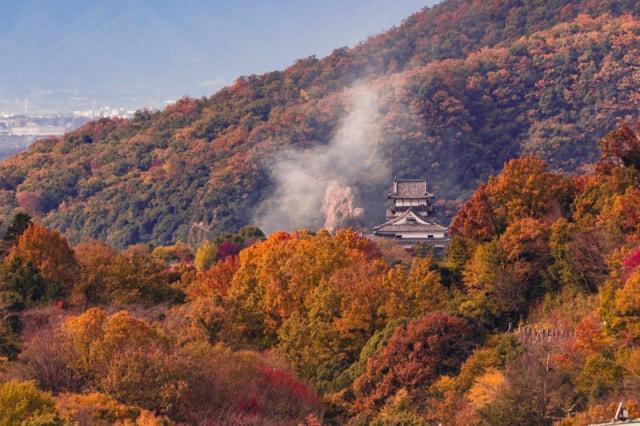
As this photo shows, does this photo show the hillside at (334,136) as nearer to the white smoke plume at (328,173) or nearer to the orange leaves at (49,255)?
the white smoke plume at (328,173)

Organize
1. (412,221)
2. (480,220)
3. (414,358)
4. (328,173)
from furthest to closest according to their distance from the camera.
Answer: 1. (328,173)
2. (412,221)
3. (480,220)
4. (414,358)

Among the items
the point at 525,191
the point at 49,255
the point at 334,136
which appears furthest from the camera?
the point at 334,136

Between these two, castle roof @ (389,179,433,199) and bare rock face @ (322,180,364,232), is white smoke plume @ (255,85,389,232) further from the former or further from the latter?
castle roof @ (389,179,433,199)

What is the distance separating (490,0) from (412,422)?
282 ft

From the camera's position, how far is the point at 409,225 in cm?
5691

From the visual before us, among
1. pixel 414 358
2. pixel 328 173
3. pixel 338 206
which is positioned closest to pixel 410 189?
pixel 338 206

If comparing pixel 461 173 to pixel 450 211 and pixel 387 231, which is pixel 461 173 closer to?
pixel 450 211

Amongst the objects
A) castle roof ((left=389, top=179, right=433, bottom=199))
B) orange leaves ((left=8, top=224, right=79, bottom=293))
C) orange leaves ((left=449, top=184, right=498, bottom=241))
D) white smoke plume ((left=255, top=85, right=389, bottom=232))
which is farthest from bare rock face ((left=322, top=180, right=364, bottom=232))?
orange leaves ((left=8, top=224, right=79, bottom=293))

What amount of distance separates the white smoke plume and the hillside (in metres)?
0.14

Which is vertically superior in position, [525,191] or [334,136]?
[525,191]

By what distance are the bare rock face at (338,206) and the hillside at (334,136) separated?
Answer: 1.77 ft

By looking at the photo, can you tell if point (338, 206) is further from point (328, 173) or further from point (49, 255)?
point (49, 255)

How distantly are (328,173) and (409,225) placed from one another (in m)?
22.6

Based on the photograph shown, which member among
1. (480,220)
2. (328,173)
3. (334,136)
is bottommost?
(328,173)
